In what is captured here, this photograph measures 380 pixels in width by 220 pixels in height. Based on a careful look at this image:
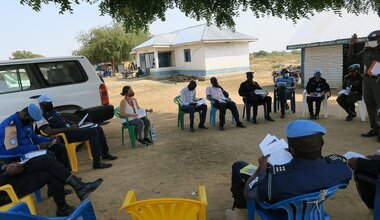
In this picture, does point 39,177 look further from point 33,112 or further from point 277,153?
point 277,153

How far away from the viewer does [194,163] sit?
527 cm

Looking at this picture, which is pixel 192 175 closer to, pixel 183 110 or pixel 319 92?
pixel 183 110

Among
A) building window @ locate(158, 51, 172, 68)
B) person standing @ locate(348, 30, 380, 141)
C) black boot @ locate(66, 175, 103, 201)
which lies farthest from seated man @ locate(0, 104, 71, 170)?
building window @ locate(158, 51, 172, 68)

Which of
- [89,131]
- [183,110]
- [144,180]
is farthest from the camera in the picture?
[183,110]

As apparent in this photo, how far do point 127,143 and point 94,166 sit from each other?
5.32 ft

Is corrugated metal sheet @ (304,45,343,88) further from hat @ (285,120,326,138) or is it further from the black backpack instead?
hat @ (285,120,326,138)

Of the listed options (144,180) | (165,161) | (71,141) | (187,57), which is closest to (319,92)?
(165,161)

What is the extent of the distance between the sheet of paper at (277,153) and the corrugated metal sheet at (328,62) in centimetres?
1246

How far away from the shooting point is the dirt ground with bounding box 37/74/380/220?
12.4 ft

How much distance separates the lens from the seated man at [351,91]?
7.65 m

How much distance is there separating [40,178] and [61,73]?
308 centimetres

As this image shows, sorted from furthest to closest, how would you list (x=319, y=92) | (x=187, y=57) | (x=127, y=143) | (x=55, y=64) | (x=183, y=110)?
(x=187, y=57)
(x=319, y=92)
(x=183, y=110)
(x=127, y=143)
(x=55, y=64)

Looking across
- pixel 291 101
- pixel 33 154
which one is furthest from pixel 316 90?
pixel 33 154

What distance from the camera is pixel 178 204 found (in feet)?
7.43
